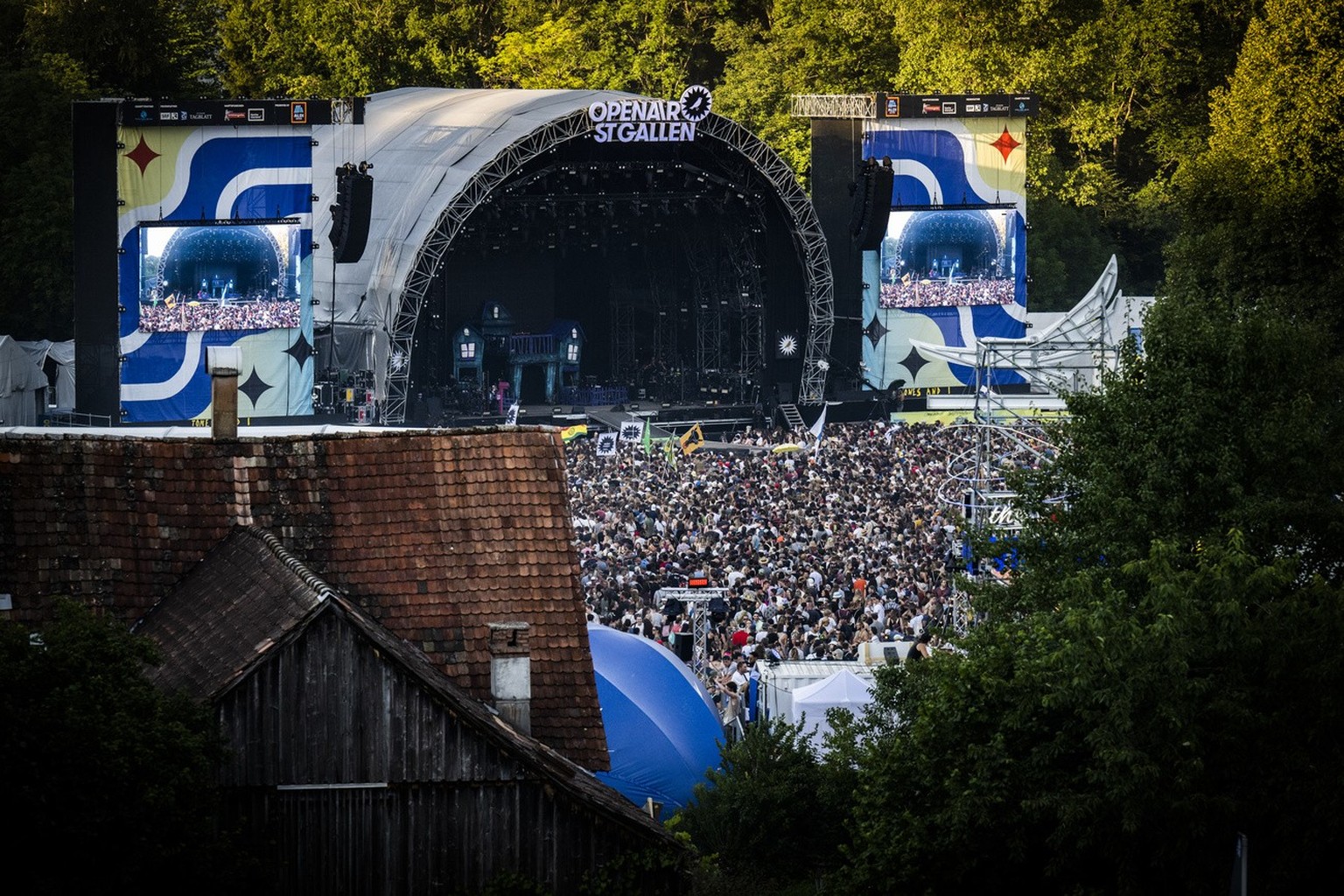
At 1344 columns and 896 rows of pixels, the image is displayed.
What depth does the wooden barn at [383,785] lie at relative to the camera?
12.6 metres

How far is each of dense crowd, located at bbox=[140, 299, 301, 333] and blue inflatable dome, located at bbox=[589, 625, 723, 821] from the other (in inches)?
875

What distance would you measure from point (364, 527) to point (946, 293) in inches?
1270

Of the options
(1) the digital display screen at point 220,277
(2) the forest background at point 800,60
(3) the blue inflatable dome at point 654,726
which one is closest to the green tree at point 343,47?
(2) the forest background at point 800,60

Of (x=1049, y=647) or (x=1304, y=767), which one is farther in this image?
(x=1049, y=647)

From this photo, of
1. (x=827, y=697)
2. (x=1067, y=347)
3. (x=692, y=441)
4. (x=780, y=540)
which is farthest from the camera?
(x=692, y=441)

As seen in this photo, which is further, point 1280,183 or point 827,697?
point 1280,183

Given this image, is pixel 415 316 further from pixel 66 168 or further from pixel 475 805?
pixel 475 805

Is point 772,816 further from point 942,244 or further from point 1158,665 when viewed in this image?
point 942,244

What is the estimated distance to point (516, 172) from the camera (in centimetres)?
3922

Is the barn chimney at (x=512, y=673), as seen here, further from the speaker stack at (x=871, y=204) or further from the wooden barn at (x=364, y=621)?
the speaker stack at (x=871, y=204)

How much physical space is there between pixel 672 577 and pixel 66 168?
30.5m

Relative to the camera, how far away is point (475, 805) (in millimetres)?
12758

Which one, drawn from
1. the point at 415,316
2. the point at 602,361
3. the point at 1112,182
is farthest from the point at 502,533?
the point at 1112,182

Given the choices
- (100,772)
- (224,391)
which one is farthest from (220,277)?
(100,772)
